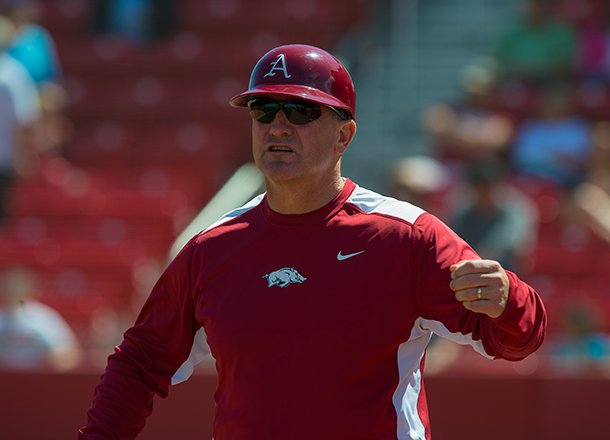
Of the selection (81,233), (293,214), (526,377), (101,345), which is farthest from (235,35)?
(293,214)

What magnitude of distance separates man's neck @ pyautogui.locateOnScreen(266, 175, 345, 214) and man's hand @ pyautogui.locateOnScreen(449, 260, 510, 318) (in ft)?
1.96

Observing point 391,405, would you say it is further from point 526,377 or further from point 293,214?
point 526,377

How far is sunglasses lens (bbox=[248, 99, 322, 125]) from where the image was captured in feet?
11.2

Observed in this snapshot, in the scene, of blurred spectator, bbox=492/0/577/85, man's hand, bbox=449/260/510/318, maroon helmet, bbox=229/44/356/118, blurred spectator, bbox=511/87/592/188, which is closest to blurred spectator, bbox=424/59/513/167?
blurred spectator, bbox=511/87/592/188

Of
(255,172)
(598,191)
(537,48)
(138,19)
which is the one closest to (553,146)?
(598,191)

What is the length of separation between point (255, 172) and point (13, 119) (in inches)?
85.7

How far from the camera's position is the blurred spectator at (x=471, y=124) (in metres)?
10.3

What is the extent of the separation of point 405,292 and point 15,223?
304 inches

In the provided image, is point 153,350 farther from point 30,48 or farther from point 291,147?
Answer: point 30,48

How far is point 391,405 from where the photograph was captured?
3.32 metres

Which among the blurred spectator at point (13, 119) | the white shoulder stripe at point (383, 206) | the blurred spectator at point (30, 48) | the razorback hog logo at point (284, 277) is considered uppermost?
the blurred spectator at point (30, 48)

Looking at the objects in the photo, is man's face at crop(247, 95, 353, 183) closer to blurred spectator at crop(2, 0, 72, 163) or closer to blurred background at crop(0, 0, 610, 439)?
blurred background at crop(0, 0, 610, 439)

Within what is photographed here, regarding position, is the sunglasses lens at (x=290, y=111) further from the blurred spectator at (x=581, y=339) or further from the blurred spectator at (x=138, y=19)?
the blurred spectator at (x=138, y=19)

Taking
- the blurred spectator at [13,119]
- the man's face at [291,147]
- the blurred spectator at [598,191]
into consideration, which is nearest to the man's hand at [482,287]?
the man's face at [291,147]
